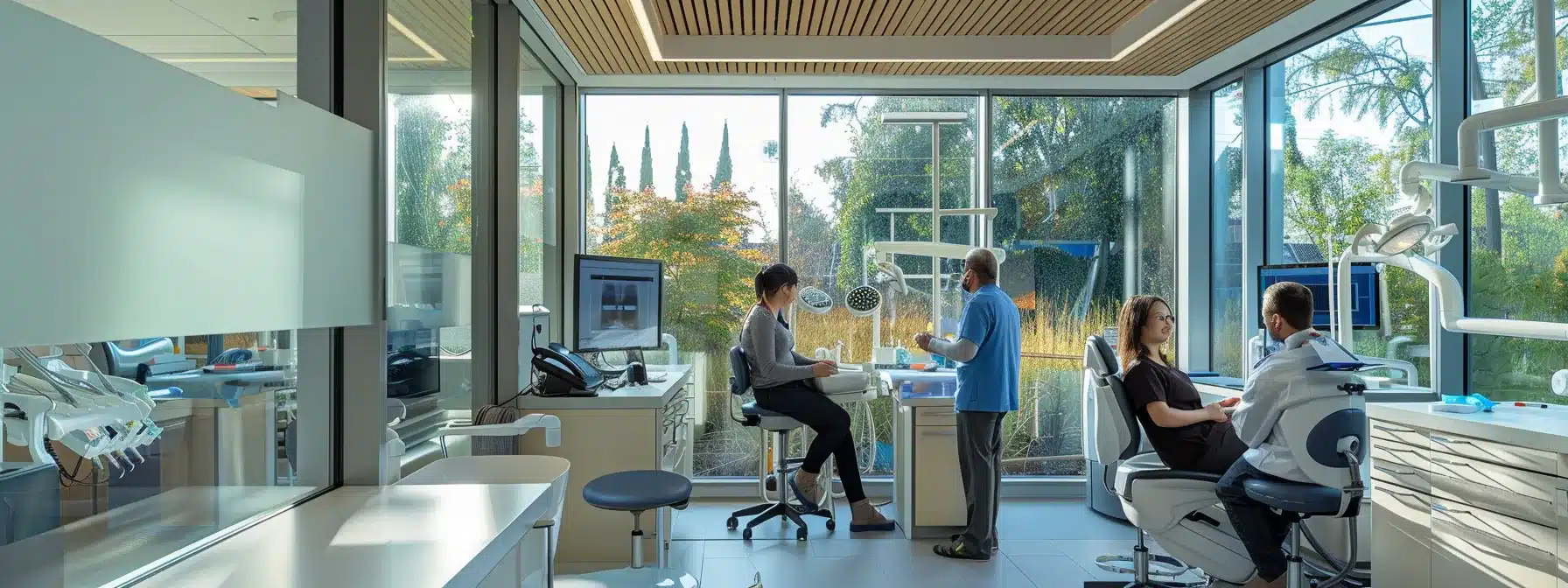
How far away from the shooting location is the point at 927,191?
18.9 ft

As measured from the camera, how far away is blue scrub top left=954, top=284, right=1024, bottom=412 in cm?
419

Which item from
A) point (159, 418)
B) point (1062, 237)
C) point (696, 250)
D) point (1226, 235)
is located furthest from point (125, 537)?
point (1226, 235)

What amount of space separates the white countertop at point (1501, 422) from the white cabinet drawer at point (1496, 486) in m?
0.09

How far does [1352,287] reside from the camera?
4172 mm

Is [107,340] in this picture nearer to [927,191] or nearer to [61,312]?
[61,312]

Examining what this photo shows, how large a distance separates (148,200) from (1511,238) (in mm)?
4506

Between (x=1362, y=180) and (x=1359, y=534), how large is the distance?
174 centimetres

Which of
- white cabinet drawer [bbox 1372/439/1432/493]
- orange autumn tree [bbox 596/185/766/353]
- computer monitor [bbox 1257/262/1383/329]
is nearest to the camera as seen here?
white cabinet drawer [bbox 1372/439/1432/493]

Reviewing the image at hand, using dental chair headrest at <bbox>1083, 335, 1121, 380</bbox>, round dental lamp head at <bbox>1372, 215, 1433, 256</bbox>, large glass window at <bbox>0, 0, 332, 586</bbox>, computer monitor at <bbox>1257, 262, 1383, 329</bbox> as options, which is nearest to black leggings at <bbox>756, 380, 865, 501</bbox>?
dental chair headrest at <bbox>1083, 335, 1121, 380</bbox>

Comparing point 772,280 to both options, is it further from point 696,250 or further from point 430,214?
point 430,214

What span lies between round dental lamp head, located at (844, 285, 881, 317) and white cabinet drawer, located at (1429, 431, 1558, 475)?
9.48ft

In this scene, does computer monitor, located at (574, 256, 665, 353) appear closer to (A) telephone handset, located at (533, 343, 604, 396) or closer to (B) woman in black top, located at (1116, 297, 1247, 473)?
(A) telephone handset, located at (533, 343, 604, 396)

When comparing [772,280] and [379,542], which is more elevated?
[772,280]

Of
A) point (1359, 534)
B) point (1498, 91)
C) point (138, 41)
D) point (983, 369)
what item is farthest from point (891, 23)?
point (138, 41)
